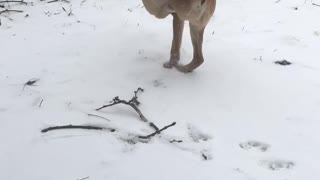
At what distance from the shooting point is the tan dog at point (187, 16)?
3236 millimetres

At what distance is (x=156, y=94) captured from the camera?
3.42 metres

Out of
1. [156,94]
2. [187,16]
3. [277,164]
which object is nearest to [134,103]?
[156,94]

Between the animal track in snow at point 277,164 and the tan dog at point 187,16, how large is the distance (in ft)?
3.87

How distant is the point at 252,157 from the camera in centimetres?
275

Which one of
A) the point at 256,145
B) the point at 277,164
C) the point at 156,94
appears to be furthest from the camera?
the point at 156,94

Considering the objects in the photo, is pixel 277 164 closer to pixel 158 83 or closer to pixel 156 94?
pixel 156 94

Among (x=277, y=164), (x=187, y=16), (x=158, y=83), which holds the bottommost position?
(x=277, y=164)

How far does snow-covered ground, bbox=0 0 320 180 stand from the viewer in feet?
8.71

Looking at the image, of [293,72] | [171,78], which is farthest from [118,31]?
[293,72]

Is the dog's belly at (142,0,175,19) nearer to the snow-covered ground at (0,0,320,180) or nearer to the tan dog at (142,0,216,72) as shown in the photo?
the tan dog at (142,0,216,72)

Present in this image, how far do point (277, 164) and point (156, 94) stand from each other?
1.09 metres

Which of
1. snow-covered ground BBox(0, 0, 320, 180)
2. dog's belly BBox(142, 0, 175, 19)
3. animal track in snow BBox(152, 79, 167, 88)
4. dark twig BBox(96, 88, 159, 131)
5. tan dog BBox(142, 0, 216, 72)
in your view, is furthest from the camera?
animal track in snow BBox(152, 79, 167, 88)


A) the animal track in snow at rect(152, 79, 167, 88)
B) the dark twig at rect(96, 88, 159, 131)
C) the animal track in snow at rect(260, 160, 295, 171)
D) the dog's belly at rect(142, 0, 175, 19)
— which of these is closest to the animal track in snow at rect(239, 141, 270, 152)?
the animal track in snow at rect(260, 160, 295, 171)

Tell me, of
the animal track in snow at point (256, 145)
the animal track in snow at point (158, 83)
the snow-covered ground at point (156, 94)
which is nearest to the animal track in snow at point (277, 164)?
the snow-covered ground at point (156, 94)
